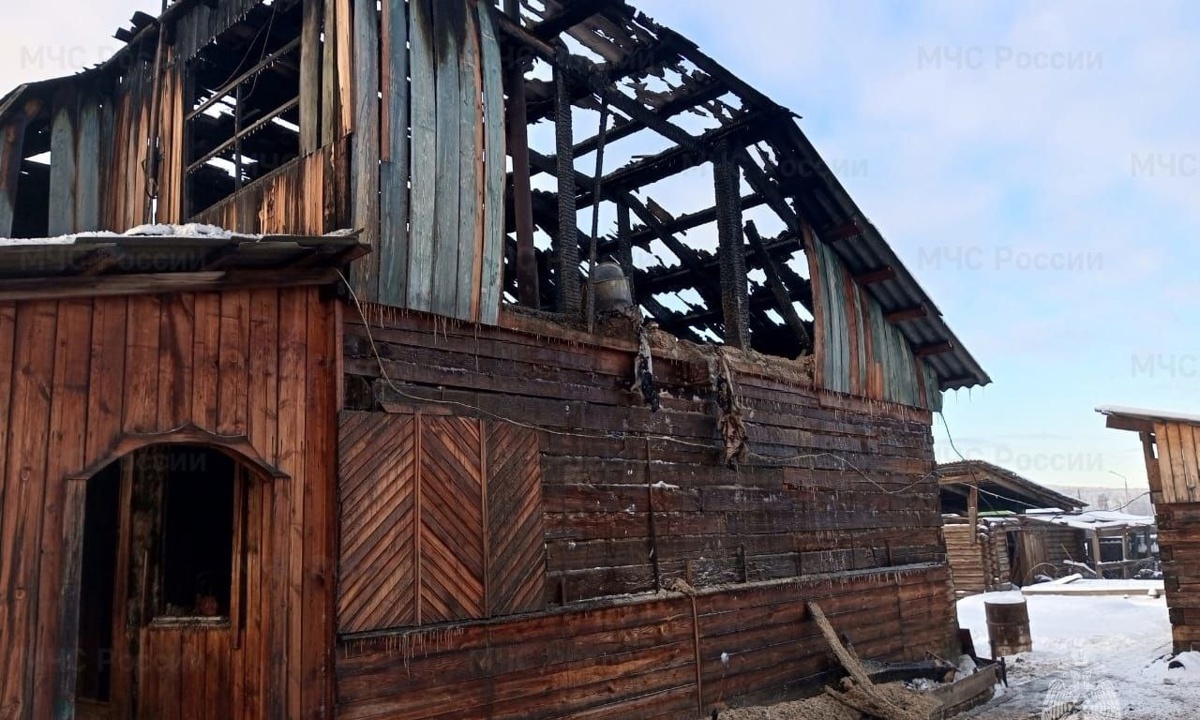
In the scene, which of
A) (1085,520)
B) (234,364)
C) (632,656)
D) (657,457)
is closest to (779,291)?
(657,457)

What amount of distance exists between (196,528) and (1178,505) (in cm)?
1601

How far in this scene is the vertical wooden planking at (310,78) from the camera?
328 inches

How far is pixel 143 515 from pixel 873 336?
1167 cm

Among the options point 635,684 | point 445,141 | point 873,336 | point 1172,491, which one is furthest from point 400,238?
point 1172,491

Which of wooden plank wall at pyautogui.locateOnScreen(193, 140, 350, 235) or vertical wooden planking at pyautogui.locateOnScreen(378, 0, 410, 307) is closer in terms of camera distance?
wooden plank wall at pyautogui.locateOnScreen(193, 140, 350, 235)

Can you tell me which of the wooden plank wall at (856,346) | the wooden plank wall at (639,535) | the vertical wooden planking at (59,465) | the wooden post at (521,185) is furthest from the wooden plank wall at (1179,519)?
the vertical wooden planking at (59,465)

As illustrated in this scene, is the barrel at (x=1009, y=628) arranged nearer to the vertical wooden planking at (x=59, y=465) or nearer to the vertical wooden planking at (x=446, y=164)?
the vertical wooden planking at (x=446, y=164)

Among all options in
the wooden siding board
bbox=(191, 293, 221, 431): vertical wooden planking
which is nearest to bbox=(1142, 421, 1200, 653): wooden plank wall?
the wooden siding board

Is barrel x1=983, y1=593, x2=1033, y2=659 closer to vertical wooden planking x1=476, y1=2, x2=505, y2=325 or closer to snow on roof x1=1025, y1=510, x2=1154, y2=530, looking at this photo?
vertical wooden planking x1=476, y1=2, x2=505, y2=325

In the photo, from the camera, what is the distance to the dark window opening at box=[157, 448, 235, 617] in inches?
340

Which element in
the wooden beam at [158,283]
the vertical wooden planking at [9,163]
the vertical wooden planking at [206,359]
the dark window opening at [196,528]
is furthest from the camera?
the vertical wooden planking at [9,163]

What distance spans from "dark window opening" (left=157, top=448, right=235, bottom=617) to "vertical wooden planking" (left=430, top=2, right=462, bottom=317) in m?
2.78

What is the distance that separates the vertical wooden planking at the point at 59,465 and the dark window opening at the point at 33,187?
6859mm

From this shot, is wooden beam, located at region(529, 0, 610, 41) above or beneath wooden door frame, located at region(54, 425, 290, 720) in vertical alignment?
above
